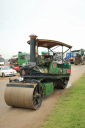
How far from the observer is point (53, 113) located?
4406 millimetres

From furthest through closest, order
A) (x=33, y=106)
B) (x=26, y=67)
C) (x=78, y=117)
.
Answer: (x=26, y=67), (x=33, y=106), (x=78, y=117)

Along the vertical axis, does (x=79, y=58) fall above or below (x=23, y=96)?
above

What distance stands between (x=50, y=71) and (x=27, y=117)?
265 cm

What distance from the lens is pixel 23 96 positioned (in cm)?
476

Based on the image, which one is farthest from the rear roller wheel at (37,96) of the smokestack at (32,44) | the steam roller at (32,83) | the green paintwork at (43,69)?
the smokestack at (32,44)

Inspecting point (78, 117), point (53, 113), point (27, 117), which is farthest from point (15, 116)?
point (78, 117)

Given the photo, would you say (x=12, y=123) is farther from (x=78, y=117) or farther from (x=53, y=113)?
(x=78, y=117)

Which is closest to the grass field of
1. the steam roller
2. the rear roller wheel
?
the rear roller wheel

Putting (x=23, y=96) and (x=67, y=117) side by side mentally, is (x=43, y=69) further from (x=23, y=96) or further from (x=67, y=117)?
(x=67, y=117)

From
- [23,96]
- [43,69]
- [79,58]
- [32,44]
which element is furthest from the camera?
[79,58]

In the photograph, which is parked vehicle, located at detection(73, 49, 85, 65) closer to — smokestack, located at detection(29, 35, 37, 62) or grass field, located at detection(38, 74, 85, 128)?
smokestack, located at detection(29, 35, 37, 62)

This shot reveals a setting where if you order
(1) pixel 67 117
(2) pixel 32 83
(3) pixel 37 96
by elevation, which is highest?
(2) pixel 32 83

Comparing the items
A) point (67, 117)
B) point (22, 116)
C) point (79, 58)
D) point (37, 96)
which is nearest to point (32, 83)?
point (37, 96)

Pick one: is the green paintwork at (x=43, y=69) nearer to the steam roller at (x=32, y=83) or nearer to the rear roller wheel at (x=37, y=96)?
the steam roller at (x=32, y=83)
